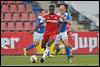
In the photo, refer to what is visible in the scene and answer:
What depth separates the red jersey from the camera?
12820mm

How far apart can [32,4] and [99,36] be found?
4.70m

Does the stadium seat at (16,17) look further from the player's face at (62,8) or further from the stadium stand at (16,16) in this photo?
the player's face at (62,8)

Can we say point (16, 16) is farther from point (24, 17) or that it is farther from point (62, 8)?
point (62, 8)

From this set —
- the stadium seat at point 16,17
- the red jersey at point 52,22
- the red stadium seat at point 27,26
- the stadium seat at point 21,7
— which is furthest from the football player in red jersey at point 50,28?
the stadium seat at point 21,7

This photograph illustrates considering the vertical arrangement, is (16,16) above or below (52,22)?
below

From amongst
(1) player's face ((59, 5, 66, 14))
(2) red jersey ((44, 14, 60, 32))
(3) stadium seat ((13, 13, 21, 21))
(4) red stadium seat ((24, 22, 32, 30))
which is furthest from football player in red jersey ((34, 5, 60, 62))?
(3) stadium seat ((13, 13, 21, 21))

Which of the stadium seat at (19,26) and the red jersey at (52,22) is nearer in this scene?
the red jersey at (52,22)

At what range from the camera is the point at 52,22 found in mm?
12977

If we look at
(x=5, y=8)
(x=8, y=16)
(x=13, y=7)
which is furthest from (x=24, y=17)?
(x=5, y=8)

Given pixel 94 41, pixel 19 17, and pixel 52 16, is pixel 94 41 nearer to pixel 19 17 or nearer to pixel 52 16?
Answer: pixel 19 17

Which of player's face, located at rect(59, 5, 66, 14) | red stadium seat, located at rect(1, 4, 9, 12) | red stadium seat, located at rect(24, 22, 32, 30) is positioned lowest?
red stadium seat, located at rect(24, 22, 32, 30)

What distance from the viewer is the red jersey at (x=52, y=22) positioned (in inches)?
505

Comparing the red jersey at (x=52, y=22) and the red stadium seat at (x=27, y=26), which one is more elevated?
the red jersey at (x=52, y=22)

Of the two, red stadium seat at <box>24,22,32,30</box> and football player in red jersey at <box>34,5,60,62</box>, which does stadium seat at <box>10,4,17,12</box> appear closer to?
red stadium seat at <box>24,22,32,30</box>
